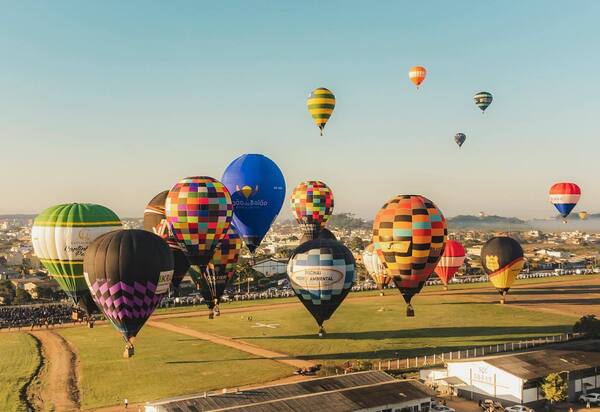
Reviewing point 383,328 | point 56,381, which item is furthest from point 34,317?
point 383,328

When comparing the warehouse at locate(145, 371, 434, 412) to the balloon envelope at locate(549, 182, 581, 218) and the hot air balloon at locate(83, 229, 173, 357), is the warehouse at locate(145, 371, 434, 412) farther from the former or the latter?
the balloon envelope at locate(549, 182, 581, 218)

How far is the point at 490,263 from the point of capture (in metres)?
79.2

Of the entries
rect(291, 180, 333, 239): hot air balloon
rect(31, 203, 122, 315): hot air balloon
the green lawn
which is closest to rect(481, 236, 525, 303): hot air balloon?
rect(291, 180, 333, 239): hot air balloon

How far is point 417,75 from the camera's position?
78625 millimetres

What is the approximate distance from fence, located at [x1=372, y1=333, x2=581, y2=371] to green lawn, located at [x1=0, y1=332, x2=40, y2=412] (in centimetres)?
2735

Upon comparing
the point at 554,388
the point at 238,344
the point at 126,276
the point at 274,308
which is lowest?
the point at 554,388

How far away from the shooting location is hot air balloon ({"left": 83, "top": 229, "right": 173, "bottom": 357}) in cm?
3919

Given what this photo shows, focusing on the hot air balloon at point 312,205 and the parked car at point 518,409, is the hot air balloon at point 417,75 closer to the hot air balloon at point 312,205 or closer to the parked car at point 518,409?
the hot air balloon at point 312,205

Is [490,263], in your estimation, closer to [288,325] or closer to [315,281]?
[288,325]

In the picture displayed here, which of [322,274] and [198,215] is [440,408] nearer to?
[322,274]

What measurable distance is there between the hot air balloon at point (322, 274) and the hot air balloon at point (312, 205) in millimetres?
31087

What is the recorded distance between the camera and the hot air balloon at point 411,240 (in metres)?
47.5

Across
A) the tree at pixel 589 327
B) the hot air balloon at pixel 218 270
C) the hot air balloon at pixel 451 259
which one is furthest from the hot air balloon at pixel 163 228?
the hot air balloon at pixel 451 259

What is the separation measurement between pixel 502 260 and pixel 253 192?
1420 inches
